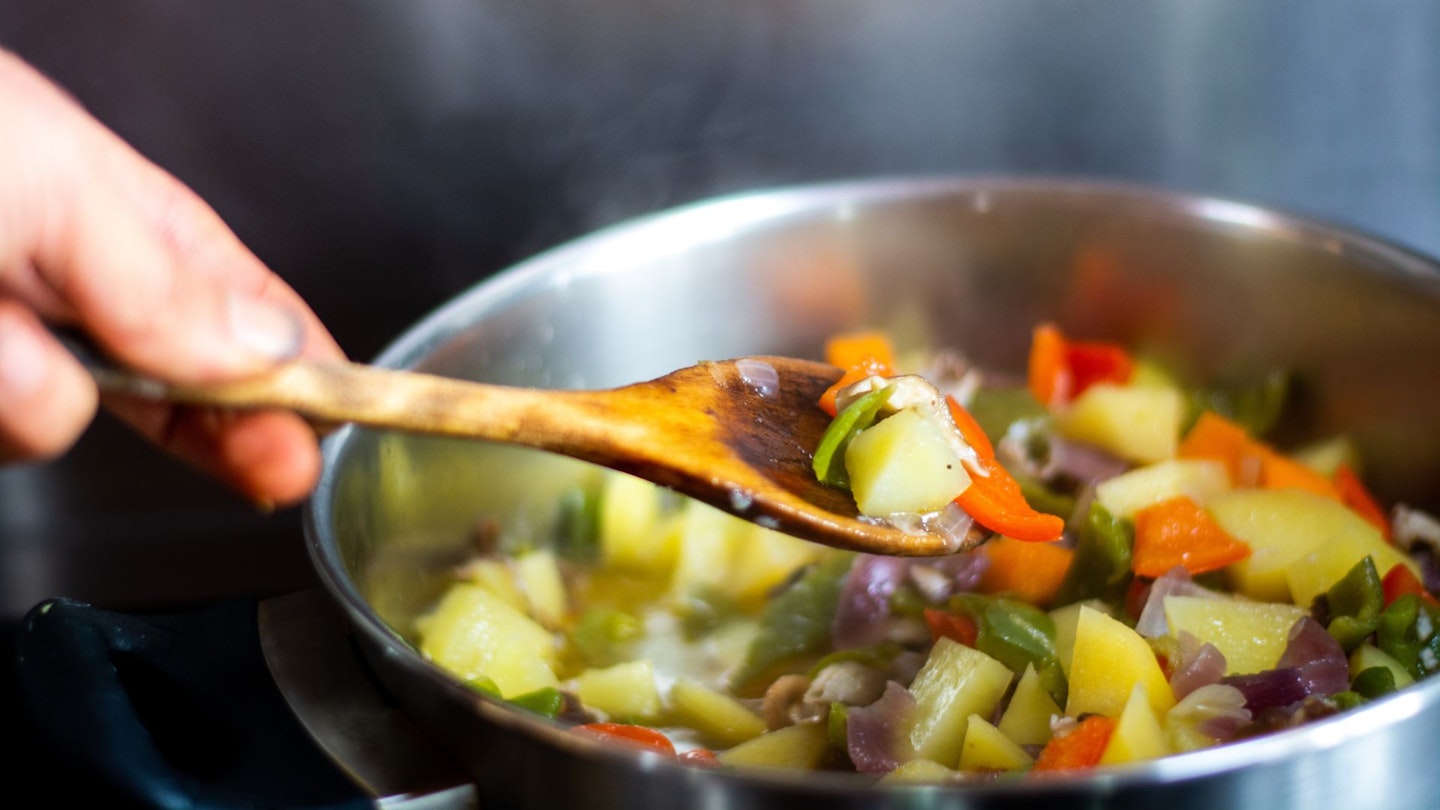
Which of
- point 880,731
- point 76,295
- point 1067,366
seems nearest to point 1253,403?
point 1067,366

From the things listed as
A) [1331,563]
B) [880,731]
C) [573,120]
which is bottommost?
[880,731]

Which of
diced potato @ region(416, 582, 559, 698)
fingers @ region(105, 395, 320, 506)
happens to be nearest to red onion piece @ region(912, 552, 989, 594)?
diced potato @ region(416, 582, 559, 698)

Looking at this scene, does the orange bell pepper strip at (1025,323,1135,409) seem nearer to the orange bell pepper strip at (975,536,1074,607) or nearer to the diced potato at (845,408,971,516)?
the orange bell pepper strip at (975,536,1074,607)

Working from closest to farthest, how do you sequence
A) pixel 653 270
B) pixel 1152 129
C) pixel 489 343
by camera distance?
pixel 489 343 → pixel 653 270 → pixel 1152 129

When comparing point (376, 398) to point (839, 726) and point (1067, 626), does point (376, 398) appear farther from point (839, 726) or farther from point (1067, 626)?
point (1067, 626)

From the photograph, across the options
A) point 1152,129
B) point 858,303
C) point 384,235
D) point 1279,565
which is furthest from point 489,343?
point 1152,129

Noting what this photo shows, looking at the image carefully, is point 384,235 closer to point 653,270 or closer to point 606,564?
point 653,270
